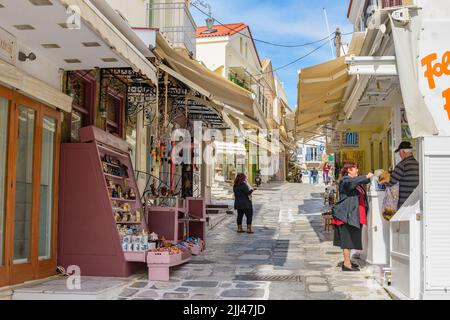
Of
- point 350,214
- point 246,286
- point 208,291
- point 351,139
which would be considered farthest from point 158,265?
point 351,139

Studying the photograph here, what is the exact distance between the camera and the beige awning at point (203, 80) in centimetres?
888

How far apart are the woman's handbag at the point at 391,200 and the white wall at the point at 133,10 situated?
6.75 meters

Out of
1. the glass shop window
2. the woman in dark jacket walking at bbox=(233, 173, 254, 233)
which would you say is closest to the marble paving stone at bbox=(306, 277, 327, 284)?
the glass shop window

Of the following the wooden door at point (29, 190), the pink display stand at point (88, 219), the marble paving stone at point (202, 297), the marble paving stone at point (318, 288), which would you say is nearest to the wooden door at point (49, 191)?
the wooden door at point (29, 190)

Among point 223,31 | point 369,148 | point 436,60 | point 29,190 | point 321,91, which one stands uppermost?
point 223,31

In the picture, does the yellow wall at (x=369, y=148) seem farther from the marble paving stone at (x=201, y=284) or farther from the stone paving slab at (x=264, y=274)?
the marble paving stone at (x=201, y=284)

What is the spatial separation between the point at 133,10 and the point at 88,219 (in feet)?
20.2

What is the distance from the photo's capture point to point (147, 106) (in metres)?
11.9

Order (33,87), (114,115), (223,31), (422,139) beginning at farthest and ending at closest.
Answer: (223,31) → (114,115) → (33,87) → (422,139)

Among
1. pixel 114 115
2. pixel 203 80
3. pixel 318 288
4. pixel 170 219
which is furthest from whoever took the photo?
pixel 114 115

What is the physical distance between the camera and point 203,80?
30.7 ft

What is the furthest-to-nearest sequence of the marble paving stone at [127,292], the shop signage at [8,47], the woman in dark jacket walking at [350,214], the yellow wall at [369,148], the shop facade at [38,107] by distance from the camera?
the yellow wall at [369,148], the woman in dark jacket walking at [350,214], the marble paving stone at [127,292], the shop signage at [8,47], the shop facade at [38,107]

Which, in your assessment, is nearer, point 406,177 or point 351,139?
point 406,177

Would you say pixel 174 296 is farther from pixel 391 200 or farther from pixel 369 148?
pixel 369 148
